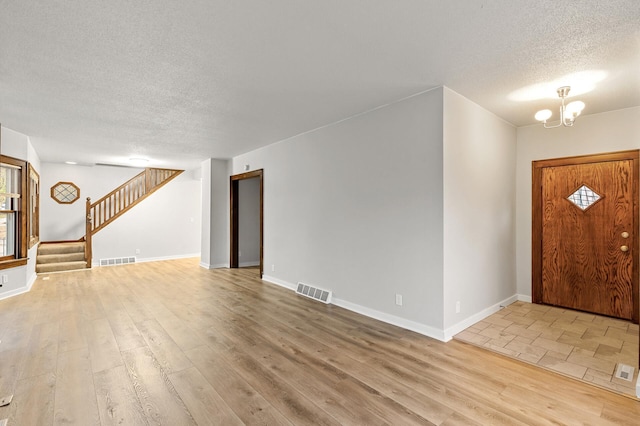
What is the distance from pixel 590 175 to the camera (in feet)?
13.5

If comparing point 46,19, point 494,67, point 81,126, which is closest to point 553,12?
point 494,67

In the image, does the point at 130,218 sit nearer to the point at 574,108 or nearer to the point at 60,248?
the point at 60,248

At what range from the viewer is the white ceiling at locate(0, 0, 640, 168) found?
6.54 ft

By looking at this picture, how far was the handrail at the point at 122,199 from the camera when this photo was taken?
7539mm

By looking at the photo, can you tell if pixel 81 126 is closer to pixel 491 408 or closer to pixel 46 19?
pixel 46 19

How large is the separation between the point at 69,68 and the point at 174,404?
2995 millimetres

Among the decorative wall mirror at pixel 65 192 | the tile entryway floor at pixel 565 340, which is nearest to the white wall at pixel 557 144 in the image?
the tile entryway floor at pixel 565 340

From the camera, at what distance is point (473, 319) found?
12.0ft

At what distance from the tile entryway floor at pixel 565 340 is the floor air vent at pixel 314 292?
189 cm

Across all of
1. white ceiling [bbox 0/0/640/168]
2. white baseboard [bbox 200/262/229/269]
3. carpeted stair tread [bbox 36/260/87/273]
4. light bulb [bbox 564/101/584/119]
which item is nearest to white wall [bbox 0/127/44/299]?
white ceiling [bbox 0/0/640/168]

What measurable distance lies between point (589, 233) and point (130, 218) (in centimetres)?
991

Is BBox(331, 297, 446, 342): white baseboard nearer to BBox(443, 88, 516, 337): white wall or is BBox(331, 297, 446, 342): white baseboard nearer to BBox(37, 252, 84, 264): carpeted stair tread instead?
BBox(443, 88, 516, 337): white wall

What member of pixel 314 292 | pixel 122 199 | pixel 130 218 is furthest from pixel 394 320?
pixel 122 199

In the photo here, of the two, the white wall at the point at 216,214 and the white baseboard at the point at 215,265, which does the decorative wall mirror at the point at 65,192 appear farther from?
the white baseboard at the point at 215,265
